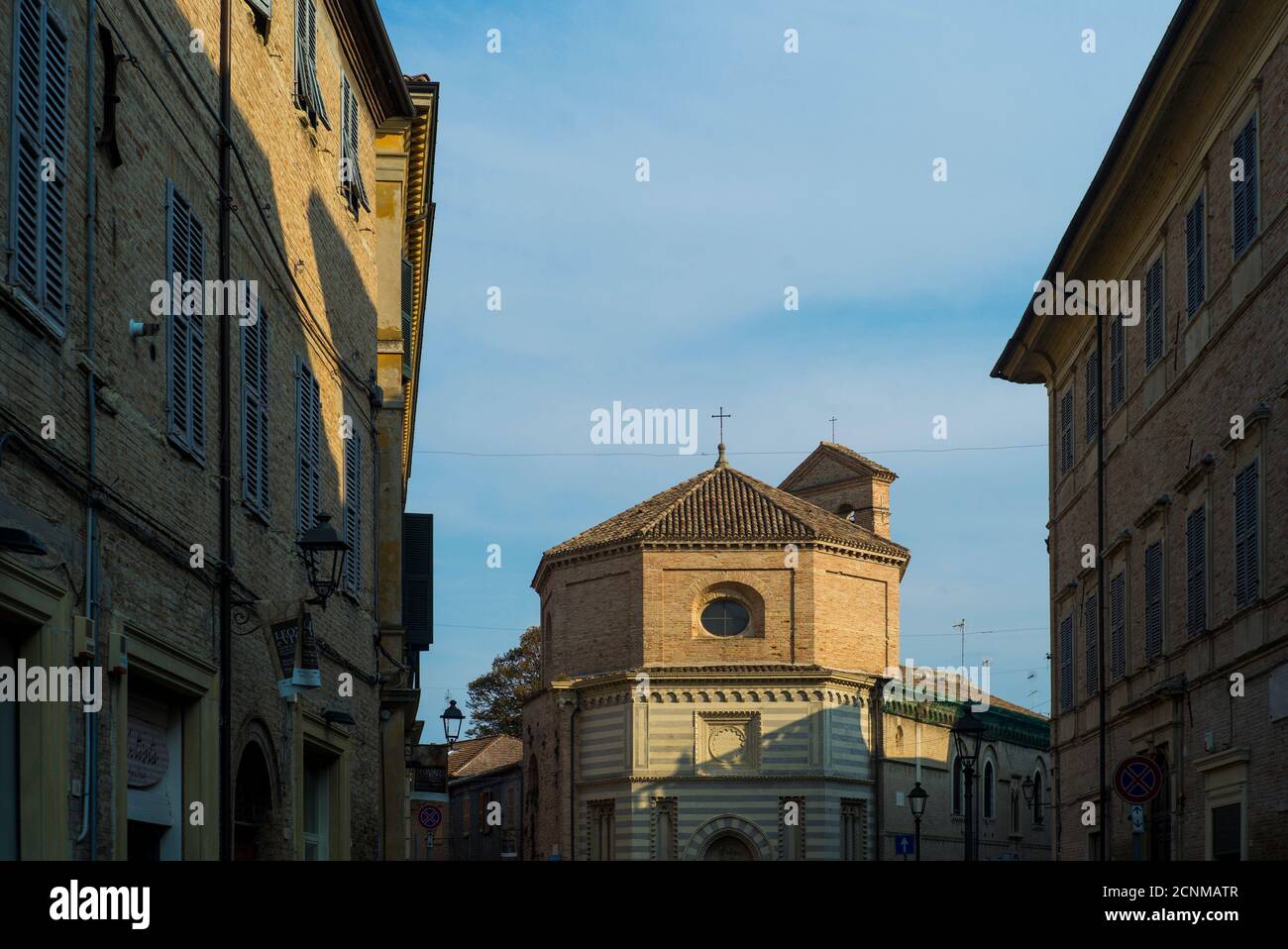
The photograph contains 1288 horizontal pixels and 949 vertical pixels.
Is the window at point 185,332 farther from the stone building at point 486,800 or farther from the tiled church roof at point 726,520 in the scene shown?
the stone building at point 486,800

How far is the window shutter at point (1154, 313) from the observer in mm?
24906

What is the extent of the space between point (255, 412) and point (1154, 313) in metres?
14.6

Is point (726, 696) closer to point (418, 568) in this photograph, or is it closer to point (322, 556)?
point (418, 568)

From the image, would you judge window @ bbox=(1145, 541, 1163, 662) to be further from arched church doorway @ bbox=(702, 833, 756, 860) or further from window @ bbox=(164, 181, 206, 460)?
arched church doorway @ bbox=(702, 833, 756, 860)

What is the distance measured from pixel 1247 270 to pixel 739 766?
36129 millimetres

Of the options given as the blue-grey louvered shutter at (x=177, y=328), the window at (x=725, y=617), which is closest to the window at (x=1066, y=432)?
the blue-grey louvered shutter at (x=177, y=328)

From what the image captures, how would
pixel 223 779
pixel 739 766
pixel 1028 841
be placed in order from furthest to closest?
pixel 1028 841 < pixel 739 766 < pixel 223 779

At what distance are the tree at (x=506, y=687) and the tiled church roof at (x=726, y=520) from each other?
1612 cm

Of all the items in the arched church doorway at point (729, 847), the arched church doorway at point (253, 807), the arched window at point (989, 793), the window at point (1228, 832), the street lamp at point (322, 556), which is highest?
the street lamp at point (322, 556)

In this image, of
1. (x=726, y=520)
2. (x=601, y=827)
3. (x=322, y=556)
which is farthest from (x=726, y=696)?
(x=322, y=556)

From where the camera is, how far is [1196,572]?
74.1ft
